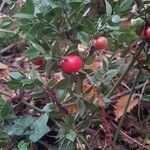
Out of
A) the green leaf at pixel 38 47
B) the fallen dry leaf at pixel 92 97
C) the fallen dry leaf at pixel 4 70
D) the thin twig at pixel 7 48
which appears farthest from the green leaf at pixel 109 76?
the thin twig at pixel 7 48

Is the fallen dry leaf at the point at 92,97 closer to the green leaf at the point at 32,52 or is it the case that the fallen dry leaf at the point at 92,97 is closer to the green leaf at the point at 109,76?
the green leaf at the point at 109,76

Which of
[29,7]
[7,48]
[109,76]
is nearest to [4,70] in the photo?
[7,48]

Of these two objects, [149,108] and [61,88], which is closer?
[61,88]

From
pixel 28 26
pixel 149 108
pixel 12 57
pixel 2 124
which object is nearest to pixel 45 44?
pixel 28 26

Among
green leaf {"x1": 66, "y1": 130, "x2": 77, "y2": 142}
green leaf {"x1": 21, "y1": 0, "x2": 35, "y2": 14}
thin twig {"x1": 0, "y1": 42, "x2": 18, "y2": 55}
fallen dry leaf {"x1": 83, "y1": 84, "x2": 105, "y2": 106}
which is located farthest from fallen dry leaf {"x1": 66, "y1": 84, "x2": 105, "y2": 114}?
thin twig {"x1": 0, "y1": 42, "x2": 18, "y2": 55}

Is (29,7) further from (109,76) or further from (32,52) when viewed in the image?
(109,76)

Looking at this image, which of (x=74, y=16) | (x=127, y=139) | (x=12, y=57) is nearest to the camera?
(x=74, y=16)

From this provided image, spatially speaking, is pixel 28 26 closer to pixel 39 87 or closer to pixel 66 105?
pixel 39 87
